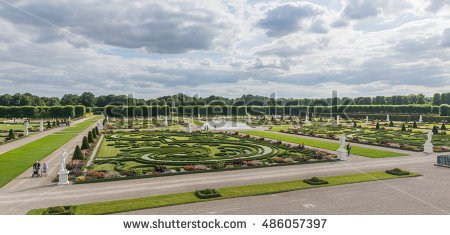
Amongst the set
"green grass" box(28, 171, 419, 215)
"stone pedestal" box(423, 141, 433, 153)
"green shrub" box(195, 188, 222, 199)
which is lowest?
"green grass" box(28, 171, 419, 215)

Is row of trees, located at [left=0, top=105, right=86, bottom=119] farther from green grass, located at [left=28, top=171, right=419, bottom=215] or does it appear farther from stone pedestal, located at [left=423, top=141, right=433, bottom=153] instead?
stone pedestal, located at [left=423, top=141, right=433, bottom=153]

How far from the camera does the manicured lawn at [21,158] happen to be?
1984 centimetres

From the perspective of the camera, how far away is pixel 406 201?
14.3 metres

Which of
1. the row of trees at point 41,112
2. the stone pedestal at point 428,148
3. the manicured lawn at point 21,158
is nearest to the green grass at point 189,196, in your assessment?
the manicured lawn at point 21,158

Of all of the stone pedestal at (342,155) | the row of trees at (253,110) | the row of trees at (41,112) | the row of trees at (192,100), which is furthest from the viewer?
the row of trees at (192,100)

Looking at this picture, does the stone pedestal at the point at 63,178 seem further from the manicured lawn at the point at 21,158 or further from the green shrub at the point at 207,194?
the green shrub at the point at 207,194

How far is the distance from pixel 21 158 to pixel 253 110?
81.8 meters

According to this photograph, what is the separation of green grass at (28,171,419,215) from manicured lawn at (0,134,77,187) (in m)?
8.49

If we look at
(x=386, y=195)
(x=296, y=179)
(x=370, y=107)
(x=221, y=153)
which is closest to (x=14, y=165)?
(x=221, y=153)

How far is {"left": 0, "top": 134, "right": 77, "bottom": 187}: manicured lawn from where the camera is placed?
19.8m

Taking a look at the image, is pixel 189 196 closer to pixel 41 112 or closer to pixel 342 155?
pixel 342 155

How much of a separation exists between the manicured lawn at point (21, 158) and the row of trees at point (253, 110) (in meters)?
51.2

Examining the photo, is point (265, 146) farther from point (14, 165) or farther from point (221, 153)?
point (14, 165)

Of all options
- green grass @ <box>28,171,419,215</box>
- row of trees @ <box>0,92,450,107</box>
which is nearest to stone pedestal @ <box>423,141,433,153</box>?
green grass @ <box>28,171,419,215</box>
